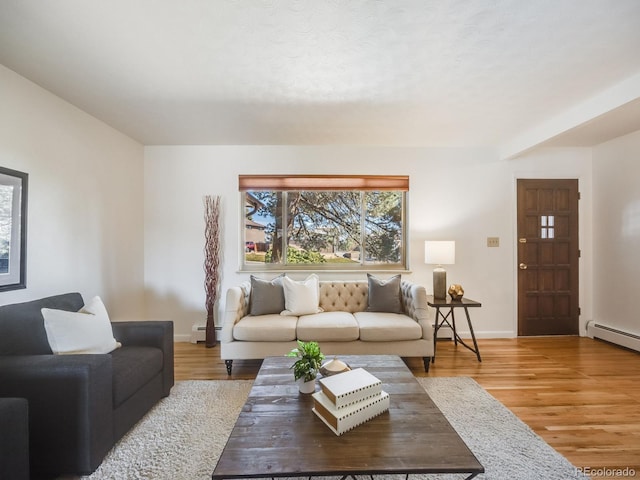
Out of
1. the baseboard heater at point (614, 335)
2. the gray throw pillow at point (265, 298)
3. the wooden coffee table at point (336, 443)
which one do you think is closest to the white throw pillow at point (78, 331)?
the wooden coffee table at point (336, 443)

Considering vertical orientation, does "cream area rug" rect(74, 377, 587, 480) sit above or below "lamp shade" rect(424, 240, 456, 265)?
below

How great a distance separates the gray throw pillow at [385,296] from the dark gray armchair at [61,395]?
2327 mm

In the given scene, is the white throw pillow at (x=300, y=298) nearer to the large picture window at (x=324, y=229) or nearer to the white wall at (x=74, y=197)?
the large picture window at (x=324, y=229)

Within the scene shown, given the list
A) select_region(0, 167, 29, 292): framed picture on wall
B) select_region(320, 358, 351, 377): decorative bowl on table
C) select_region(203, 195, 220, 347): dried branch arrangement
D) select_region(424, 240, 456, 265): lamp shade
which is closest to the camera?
select_region(320, 358, 351, 377): decorative bowl on table

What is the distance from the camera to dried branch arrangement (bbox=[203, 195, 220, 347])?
140 inches

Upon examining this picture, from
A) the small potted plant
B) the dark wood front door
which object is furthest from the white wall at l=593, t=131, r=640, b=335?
the small potted plant

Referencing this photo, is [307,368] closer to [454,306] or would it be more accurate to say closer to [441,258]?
[454,306]

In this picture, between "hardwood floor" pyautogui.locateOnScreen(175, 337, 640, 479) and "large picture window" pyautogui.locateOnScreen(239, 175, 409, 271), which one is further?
"large picture window" pyautogui.locateOnScreen(239, 175, 409, 271)

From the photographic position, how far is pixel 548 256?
151 inches

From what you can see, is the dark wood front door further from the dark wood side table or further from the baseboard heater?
the dark wood side table

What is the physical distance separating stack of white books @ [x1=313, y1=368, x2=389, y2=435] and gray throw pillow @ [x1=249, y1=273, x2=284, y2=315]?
1.75 m

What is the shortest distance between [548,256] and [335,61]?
3800 millimetres

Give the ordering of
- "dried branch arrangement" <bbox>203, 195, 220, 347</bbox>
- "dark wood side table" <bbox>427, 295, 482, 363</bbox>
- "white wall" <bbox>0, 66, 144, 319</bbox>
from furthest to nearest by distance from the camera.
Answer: "dried branch arrangement" <bbox>203, 195, 220, 347</bbox>
"dark wood side table" <bbox>427, 295, 482, 363</bbox>
"white wall" <bbox>0, 66, 144, 319</bbox>

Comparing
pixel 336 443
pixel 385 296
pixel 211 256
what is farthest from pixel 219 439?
pixel 211 256
